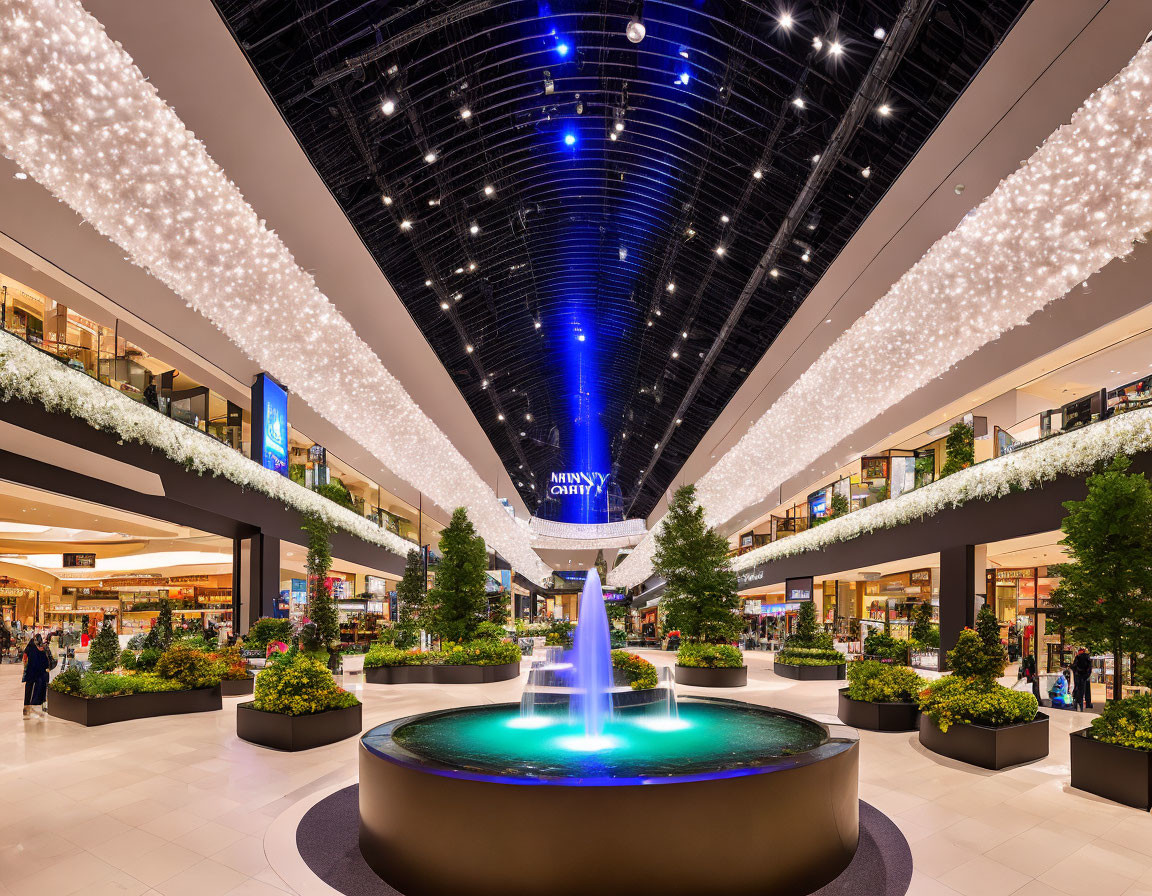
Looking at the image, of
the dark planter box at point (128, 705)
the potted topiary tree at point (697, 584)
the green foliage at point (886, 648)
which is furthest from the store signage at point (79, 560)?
the green foliage at point (886, 648)

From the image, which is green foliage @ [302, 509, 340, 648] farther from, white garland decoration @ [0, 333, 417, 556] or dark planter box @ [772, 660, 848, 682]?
dark planter box @ [772, 660, 848, 682]

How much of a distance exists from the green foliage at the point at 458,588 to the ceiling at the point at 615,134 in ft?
19.7

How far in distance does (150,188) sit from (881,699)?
1222 cm

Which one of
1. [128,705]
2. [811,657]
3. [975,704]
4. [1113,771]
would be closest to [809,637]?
[811,657]

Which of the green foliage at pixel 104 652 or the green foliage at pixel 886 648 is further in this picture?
the green foliage at pixel 886 648

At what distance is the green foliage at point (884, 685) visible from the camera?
430 inches

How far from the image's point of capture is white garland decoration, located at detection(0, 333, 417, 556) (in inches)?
382

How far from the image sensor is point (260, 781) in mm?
7609

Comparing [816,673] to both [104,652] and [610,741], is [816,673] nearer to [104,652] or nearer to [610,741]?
[610,741]

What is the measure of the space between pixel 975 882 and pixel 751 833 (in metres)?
1.88

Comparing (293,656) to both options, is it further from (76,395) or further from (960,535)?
(960,535)

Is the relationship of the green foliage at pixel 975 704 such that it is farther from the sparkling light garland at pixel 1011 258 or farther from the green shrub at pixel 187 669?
the green shrub at pixel 187 669

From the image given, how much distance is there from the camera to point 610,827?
13.9ft

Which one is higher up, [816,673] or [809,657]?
[809,657]
